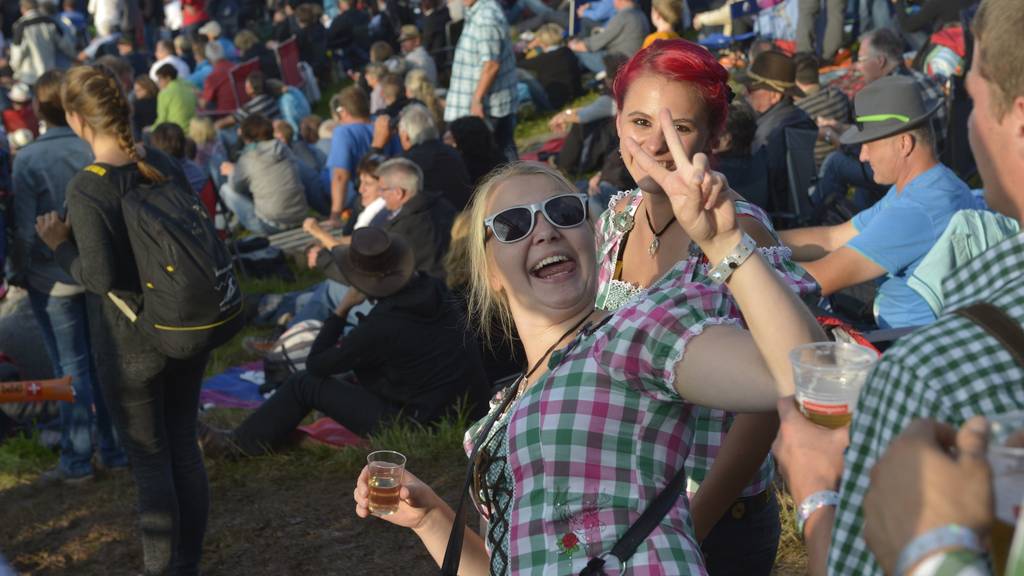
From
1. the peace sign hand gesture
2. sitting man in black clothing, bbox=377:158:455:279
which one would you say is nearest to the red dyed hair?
the peace sign hand gesture

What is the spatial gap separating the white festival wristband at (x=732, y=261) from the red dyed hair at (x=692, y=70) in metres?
1.25

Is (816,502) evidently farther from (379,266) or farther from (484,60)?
(484,60)

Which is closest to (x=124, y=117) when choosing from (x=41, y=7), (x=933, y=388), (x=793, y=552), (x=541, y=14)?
(x=793, y=552)

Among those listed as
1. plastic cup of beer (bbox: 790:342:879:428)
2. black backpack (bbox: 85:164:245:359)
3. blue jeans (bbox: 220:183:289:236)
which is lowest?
blue jeans (bbox: 220:183:289:236)

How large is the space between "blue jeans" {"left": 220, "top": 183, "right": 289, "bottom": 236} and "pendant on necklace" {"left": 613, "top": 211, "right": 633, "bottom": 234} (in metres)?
8.44

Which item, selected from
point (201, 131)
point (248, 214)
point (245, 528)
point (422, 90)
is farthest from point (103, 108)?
point (201, 131)

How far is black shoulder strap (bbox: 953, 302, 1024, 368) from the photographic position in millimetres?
1312

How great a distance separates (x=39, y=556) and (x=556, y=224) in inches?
148

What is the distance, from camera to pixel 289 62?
17844mm

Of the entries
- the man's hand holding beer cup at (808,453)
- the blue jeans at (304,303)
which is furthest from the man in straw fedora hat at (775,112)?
the man's hand holding beer cup at (808,453)

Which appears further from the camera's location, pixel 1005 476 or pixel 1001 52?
pixel 1001 52

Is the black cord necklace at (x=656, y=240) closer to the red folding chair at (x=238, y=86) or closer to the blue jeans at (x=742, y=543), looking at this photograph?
the blue jeans at (x=742, y=543)

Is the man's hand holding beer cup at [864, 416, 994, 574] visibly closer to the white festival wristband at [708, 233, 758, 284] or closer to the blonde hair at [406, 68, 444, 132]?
the white festival wristband at [708, 233, 758, 284]

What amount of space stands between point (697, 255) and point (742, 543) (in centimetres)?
76
